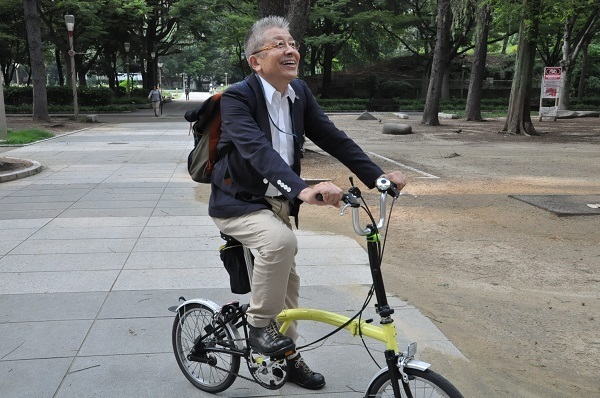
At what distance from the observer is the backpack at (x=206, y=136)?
2.88 m

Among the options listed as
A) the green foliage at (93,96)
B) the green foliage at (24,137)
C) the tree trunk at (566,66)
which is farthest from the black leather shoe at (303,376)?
the green foliage at (93,96)

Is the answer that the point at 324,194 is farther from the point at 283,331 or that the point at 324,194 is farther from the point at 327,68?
the point at 327,68

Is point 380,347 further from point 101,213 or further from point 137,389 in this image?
point 101,213

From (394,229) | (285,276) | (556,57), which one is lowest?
(394,229)

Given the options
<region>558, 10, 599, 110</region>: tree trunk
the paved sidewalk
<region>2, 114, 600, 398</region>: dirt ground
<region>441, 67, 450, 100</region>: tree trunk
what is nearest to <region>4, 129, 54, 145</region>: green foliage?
the paved sidewalk

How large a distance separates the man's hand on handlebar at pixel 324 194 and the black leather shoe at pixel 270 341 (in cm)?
79

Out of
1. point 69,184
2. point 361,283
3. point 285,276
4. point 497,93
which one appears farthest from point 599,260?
point 497,93

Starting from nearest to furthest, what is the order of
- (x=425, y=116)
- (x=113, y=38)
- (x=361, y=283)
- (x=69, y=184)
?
1. (x=361, y=283)
2. (x=69, y=184)
3. (x=425, y=116)
4. (x=113, y=38)

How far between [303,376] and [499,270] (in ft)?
10.8

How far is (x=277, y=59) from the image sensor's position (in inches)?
111

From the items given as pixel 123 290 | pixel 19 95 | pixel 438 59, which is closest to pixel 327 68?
pixel 438 59

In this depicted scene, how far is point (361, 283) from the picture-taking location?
509cm

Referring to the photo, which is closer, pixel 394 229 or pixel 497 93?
pixel 394 229

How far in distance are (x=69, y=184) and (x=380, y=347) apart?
787 centimetres
